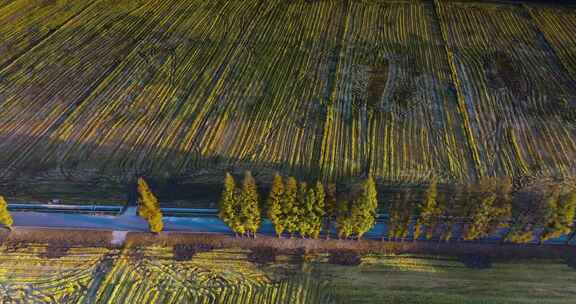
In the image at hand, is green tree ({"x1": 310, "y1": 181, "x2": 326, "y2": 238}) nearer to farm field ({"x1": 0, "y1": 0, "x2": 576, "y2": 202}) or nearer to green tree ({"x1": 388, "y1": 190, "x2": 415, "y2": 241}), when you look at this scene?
green tree ({"x1": 388, "y1": 190, "x2": 415, "y2": 241})

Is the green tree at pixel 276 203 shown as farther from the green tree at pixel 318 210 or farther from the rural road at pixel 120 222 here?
the rural road at pixel 120 222

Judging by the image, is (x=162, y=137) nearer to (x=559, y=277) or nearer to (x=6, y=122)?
(x=6, y=122)

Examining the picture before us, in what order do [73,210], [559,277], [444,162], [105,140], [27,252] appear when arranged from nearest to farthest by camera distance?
[559,277] → [27,252] → [73,210] → [444,162] → [105,140]

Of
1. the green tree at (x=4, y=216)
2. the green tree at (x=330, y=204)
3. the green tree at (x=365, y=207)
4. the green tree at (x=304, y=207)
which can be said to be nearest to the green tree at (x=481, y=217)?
the green tree at (x=365, y=207)

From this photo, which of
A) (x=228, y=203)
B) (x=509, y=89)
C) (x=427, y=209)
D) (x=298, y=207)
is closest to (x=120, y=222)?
(x=228, y=203)

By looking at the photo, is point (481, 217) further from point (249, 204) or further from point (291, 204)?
point (249, 204)

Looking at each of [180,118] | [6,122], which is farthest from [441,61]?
[6,122]
